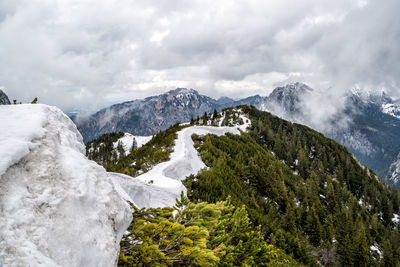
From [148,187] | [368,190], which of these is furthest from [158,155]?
[368,190]

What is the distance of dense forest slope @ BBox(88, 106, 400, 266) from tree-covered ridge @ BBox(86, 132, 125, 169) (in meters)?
59.5

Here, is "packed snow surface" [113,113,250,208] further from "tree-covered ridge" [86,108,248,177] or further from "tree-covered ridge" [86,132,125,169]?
"tree-covered ridge" [86,132,125,169]

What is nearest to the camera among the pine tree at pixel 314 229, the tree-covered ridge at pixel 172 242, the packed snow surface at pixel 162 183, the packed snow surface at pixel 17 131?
the packed snow surface at pixel 17 131

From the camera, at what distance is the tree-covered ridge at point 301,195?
16.5 m

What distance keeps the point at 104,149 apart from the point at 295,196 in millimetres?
109241

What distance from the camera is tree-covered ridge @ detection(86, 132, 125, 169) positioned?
4086 inches

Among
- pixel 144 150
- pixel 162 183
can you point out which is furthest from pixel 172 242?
pixel 144 150

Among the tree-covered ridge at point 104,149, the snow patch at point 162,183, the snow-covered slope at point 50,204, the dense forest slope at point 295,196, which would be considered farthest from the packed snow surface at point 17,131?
the tree-covered ridge at point 104,149

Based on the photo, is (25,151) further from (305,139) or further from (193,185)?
(305,139)

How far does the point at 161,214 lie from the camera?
4.63 meters

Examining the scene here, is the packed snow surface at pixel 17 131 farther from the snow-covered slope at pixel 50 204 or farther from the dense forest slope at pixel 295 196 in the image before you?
the dense forest slope at pixel 295 196

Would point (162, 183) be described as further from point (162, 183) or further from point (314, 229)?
point (314, 229)

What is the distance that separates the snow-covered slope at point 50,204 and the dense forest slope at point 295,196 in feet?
2.91

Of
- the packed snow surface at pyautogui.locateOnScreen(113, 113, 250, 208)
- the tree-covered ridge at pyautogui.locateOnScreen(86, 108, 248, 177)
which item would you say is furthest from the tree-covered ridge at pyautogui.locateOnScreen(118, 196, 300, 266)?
the tree-covered ridge at pyautogui.locateOnScreen(86, 108, 248, 177)
